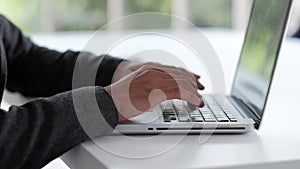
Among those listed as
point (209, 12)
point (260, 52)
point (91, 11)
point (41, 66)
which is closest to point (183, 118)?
point (260, 52)

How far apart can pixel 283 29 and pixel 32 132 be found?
1.50 feet

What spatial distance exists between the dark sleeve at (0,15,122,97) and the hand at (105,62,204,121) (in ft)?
0.77

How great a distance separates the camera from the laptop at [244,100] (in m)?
0.76

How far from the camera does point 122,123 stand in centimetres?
76

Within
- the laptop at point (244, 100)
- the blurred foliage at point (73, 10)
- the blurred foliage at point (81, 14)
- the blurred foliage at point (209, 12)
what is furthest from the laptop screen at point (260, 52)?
the blurred foliage at point (209, 12)

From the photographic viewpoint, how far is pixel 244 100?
953mm

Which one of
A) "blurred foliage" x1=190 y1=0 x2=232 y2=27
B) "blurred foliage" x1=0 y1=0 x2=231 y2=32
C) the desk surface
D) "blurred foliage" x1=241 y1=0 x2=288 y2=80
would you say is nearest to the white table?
the desk surface

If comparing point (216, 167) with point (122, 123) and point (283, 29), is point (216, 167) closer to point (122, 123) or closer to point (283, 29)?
point (122, 123)

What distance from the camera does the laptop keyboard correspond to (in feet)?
2.55

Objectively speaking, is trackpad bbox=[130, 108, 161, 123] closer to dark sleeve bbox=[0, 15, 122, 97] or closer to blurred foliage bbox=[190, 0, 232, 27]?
dark sleeve bbox=[0, 15, 122, 97]

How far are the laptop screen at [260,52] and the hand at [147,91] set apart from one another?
138mm

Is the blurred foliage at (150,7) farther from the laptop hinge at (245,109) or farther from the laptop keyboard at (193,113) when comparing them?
the laptop keyboard at (193,113)

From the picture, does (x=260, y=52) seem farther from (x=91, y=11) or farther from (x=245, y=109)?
(x=91, y=11)

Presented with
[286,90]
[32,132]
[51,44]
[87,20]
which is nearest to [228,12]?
[87,20]
